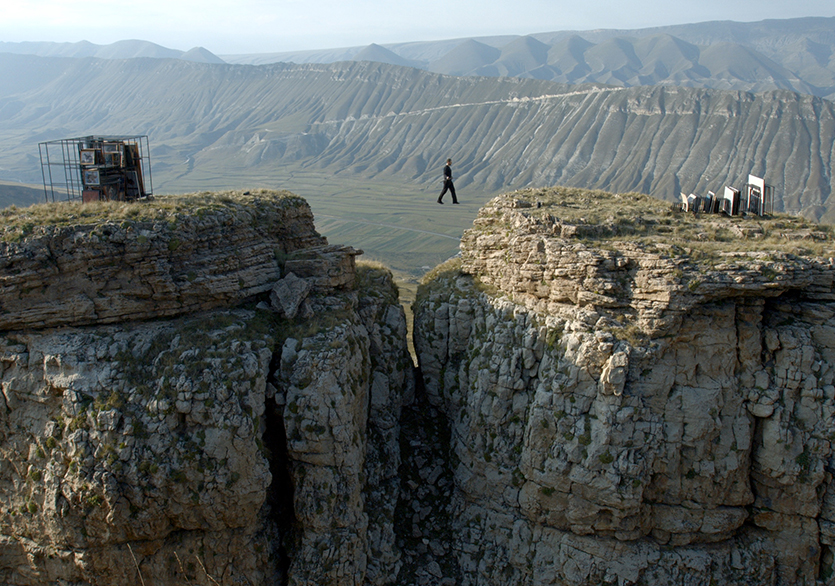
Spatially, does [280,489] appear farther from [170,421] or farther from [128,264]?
[128,264]

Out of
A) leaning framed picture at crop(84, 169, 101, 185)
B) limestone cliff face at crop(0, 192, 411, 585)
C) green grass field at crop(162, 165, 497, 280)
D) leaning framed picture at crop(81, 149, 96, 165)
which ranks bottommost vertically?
green grass field at crop(162, 165, 497, 280)

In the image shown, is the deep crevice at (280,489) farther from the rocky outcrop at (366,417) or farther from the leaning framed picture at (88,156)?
the leaning framed picture at (88,156)

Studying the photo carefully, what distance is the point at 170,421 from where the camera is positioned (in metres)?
21.6

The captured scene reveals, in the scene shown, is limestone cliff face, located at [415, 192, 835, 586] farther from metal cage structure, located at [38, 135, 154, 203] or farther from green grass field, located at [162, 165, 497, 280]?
green grass field, located at [162, 165, 497, 280]

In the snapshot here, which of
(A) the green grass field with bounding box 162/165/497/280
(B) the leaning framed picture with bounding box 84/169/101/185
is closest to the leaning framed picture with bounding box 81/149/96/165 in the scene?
(B) the leaning framed picture with bounding box 84/169/101/185

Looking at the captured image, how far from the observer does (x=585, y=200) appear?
32.5 meters

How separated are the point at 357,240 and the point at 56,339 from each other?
10073cm

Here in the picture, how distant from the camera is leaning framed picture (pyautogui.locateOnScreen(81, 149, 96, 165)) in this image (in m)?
27.8

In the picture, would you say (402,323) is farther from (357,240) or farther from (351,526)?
(357,240)

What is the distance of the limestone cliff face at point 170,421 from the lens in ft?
70.1

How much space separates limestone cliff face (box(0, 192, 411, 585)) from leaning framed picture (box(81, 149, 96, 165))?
5.89 m

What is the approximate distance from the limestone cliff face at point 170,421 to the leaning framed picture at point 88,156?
589 centimetres

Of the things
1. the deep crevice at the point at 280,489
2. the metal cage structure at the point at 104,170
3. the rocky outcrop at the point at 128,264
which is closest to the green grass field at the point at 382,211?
the metal cage structure at the point at 104,170

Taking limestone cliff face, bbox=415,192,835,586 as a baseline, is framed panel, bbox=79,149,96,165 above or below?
above
